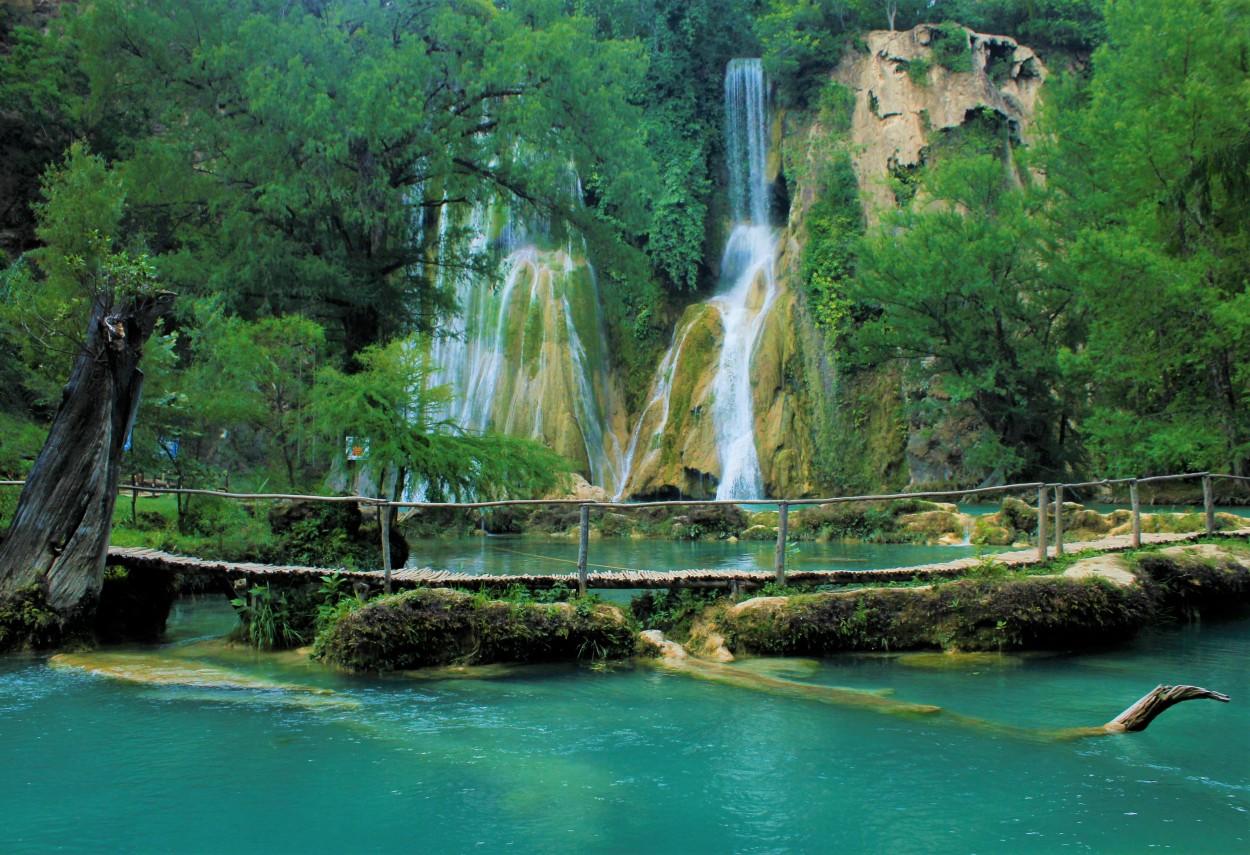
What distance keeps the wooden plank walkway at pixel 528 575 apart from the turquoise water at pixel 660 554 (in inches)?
133

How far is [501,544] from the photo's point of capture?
19.8 meters

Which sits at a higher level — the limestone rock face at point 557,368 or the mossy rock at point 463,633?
the limestone rock face at point 557,368

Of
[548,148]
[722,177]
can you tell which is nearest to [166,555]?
[548,148]

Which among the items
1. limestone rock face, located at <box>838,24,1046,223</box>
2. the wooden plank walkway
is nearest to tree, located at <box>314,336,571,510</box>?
the wooden plank walkway

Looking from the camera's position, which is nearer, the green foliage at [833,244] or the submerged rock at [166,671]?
the submerged rock at [166,671]

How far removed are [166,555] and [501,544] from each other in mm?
10271

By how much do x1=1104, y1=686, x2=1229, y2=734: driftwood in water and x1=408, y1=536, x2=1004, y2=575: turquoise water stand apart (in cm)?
684

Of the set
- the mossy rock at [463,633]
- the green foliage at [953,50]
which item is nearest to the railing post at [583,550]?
the mossy rock at [463,633]

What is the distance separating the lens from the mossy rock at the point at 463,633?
8391mm

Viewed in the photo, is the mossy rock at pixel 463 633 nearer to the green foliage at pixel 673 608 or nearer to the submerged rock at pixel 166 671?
the submerged rock at pixel 166 671

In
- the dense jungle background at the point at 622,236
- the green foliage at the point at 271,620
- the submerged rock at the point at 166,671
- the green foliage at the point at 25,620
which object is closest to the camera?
the submerged rock at the point at 166,671

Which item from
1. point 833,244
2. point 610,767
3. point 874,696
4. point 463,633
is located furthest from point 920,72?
point 610,767

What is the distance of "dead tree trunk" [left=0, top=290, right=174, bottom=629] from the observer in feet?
28.8

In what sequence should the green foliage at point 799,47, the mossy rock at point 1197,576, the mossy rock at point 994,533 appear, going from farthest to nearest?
1. the green foliage at point 799,47
2. the mossy rock at point 994,533
3. the mossy rock at point 1197,576
